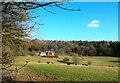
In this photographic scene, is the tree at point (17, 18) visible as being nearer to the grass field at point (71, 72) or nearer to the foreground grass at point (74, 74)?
the grass field at point (71, 72)

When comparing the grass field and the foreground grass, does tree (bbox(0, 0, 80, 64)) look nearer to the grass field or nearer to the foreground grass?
the grass field

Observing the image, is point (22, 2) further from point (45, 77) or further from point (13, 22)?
point (45, 77)

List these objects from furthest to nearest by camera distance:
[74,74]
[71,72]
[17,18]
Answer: [71,72], [74,74], [17,18]

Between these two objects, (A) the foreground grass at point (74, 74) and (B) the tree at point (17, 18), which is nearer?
(B) the tree at point (17, 18)

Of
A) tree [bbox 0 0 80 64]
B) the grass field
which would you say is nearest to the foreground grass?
the grass field

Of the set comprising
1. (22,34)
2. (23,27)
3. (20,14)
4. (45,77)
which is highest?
(20,14)

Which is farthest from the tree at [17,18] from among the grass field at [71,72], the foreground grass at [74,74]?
the foreground grass at [74,74]

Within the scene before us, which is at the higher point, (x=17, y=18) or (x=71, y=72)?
(x=17, y=18)

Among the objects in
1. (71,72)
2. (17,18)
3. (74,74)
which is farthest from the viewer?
(71,72)

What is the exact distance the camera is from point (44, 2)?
5.24 ft

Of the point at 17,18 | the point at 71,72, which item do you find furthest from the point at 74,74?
the point at 17,18

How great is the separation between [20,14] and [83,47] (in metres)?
66.7

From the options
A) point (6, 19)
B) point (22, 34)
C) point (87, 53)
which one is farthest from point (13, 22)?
point (87, 53)

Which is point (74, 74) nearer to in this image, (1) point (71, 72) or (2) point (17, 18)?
(1) point (71, 72)
